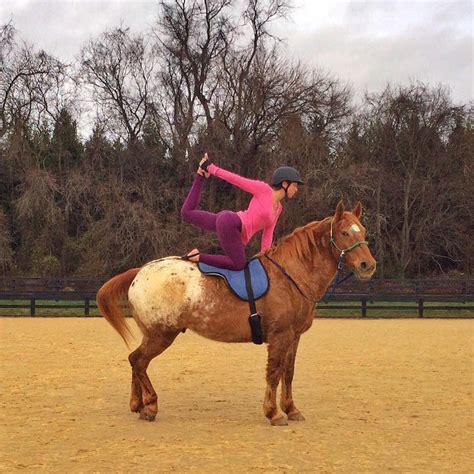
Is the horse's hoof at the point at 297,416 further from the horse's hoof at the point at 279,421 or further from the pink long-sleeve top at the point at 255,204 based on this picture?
the pink long-sleeve top at the point at 255,204

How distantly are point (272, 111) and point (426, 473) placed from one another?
2428 centimetres

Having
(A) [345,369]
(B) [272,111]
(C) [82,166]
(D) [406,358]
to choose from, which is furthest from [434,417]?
(C) [82,166]

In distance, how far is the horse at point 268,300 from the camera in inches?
228

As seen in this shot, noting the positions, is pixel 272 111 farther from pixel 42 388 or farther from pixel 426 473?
pixel 426 473

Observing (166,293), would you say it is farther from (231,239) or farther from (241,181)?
(241,181)

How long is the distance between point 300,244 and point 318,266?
0.92 feet

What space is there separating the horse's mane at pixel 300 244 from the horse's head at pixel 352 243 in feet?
0.59

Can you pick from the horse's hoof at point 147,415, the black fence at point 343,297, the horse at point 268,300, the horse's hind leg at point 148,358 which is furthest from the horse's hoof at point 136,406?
the black fence at point 343,297

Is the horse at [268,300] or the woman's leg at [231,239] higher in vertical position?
the woman's leg at [231,239]

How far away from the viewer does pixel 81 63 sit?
30.7m

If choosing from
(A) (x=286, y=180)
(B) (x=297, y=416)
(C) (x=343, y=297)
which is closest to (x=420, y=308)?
(C) (x=343, y=297)

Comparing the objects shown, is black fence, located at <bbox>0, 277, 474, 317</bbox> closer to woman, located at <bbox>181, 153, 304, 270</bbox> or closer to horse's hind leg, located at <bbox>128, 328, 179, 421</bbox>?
woman, located at <bbox>181, 153, 304, 270</bbox>

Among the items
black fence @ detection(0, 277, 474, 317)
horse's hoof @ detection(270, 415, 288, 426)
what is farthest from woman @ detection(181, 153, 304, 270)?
black fence @ detection(0, 277, 474, 317)

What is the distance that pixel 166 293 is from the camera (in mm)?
5891
